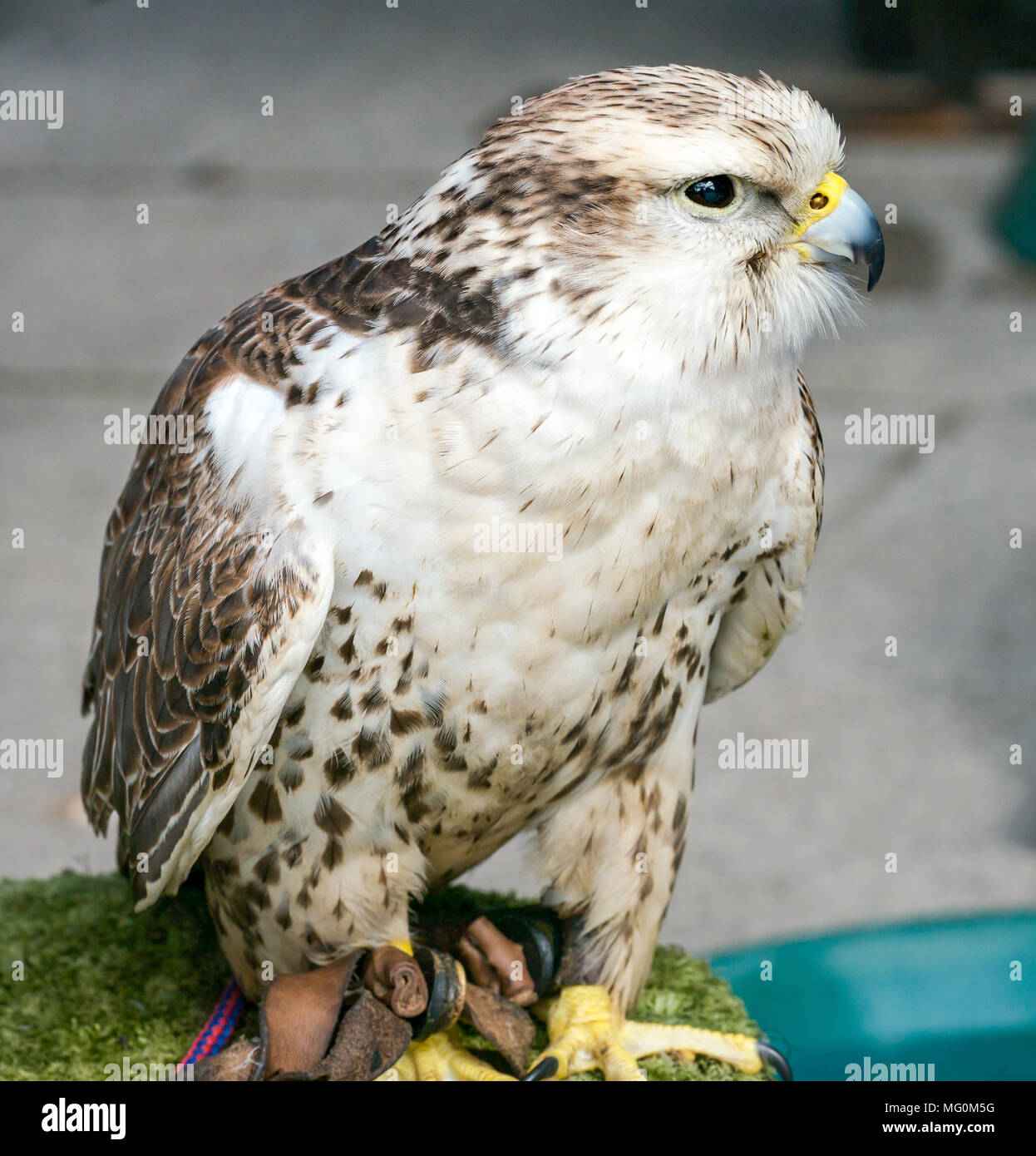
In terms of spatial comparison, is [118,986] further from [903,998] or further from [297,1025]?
[903,998]

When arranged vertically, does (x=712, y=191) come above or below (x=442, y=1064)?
above

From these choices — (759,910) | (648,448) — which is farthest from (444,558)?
(759,910)

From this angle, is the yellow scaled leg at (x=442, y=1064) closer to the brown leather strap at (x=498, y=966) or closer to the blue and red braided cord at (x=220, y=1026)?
the brown leather strap at (x=498, y=966)

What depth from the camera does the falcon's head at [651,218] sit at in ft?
5.90

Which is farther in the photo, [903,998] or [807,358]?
[807,358]

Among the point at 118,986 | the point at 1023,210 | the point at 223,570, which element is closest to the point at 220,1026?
the point at 118,986

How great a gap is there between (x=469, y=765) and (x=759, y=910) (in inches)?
110

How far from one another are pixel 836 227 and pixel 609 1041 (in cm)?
141

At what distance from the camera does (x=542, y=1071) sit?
243 centimetres

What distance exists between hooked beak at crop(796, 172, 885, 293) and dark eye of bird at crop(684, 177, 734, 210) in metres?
0.15

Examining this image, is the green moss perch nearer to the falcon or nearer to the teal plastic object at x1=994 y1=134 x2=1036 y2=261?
the falcon

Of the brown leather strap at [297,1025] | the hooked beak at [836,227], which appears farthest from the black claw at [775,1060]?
the hooked beak at [836,227]

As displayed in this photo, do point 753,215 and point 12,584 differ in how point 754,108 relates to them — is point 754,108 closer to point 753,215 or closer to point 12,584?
point 753,215

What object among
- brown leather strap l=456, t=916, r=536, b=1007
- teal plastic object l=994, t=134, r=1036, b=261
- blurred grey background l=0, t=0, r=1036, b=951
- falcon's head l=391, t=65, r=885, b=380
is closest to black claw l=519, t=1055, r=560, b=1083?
brown leather strap l=456, t=916, r=536, b=1007
